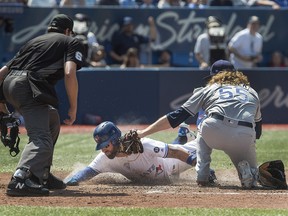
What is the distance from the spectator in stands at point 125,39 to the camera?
58.4 ft

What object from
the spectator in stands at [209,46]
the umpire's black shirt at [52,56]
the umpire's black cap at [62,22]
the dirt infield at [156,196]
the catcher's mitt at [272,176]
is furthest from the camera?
the spectator in stands at [209,46]

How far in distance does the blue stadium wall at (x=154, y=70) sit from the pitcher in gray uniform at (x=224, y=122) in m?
7.98

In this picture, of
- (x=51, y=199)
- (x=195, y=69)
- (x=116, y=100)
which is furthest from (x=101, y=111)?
(x=51, y=199)

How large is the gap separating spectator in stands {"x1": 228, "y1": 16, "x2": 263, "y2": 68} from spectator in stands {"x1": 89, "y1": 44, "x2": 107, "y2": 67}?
9.17 feet

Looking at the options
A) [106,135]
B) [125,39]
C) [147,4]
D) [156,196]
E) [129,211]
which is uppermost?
[106,135]

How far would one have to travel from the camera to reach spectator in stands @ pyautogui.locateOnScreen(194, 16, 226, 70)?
57.8 ft

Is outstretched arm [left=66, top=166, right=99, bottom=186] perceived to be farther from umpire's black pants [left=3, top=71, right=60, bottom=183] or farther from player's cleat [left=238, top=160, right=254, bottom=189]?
player's cleat [left=238, top=160, right=254, bottom=189]

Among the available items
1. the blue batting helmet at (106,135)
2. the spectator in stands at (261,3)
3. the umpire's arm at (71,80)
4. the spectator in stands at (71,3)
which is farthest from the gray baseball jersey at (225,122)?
the spectator in stands at (261,3)

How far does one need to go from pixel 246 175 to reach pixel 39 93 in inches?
94.1

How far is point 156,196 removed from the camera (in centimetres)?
802

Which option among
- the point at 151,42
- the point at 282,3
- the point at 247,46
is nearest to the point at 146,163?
the point at 247,46

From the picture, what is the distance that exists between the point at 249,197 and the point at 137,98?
9.33m

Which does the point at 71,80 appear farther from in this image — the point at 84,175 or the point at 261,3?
the point at 261,3

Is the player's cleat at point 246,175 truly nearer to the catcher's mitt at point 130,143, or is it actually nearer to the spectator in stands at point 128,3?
the catcher's mitt at point 130,143
